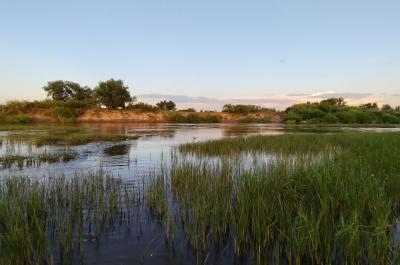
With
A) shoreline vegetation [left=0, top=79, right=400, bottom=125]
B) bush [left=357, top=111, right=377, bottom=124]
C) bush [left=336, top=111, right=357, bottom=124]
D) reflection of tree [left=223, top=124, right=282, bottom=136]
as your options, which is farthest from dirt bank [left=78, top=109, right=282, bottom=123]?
reflection of tree [left=223, top=124, right=282, bottom=136]

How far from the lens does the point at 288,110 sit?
107750 millimetres

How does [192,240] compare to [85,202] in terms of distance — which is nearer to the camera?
[192,240]

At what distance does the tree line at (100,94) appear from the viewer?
97.1 m

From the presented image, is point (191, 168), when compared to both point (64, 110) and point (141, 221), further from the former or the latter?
point (64, 110)

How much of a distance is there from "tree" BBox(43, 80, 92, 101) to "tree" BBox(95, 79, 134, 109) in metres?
9.74

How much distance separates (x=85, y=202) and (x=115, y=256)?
10.2ft

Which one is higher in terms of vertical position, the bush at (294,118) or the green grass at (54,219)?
the bush at (294,118)

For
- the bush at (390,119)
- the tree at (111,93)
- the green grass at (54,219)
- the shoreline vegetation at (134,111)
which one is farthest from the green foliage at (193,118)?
the green grass at (54,219)

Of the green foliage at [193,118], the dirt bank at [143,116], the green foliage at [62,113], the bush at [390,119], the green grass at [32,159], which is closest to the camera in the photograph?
the green grass at [32,159]

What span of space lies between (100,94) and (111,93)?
11.5 ft

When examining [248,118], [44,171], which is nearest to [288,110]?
[248,118]

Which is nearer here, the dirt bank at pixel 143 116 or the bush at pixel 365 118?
the bush at pixel 365 118

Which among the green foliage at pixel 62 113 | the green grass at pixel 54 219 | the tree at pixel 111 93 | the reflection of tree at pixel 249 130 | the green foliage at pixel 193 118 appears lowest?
the green grass at pixel 54 219

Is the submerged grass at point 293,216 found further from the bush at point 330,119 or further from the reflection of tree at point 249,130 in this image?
the bush at point 330,119
